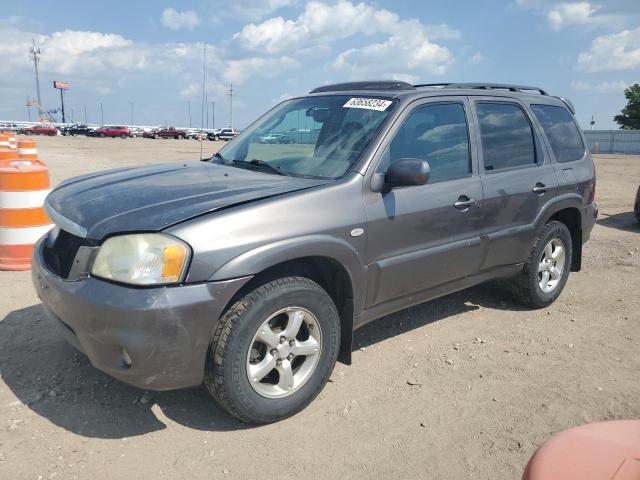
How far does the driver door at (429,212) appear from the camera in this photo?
133 inches

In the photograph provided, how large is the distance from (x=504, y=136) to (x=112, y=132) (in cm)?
6275

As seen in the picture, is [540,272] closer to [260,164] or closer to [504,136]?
[504,136]

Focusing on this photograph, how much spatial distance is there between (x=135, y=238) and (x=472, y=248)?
2477 millimetres

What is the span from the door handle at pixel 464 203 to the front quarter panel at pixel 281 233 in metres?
0.93

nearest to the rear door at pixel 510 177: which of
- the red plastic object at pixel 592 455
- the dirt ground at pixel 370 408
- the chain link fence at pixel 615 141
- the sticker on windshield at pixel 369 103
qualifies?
the dirt ground at pixel 370 408

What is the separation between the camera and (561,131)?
5.00 m

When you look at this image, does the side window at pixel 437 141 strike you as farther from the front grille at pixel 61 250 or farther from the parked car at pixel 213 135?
the parked car at pixel 213 135

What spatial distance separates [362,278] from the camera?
10.8ft

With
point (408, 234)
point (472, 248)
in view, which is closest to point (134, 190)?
point (408, 234)

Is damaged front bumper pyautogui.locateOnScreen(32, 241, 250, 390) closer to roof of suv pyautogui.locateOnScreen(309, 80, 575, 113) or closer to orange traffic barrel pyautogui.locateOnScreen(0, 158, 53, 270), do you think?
roof of suv pyautogui.locateOnScreen(309, 80, 575, 113)

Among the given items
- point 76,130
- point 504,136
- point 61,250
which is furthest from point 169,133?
point 61,250

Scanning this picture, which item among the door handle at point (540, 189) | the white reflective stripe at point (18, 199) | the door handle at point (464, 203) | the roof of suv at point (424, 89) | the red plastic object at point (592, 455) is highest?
the roof of suv at point (424, 89)

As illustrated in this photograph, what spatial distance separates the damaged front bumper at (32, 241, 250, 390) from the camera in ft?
8.28

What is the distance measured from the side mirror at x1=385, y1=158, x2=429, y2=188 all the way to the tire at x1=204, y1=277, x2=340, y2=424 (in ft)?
2.67
